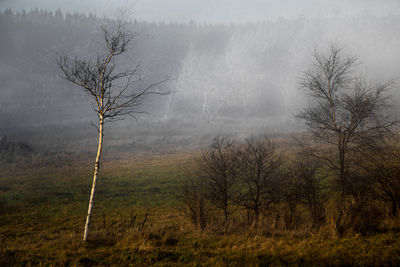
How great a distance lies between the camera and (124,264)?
657cm

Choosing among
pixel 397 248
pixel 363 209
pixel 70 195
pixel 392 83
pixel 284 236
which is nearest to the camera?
pixel 397 248

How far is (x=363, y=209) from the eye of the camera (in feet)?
33.7

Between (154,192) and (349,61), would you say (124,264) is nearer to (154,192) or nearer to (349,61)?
(349,61)

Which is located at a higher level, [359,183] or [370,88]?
[370,88]

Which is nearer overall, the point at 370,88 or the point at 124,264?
the point at 124,264

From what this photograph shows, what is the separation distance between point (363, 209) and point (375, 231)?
1.95m

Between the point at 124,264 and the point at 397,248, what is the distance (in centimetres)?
858

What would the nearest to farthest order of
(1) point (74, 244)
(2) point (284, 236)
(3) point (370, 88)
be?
(1) point (74, 244), (2) point (284, 236), (3) point (370, 88)

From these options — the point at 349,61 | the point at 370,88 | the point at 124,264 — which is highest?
the point at 349,61

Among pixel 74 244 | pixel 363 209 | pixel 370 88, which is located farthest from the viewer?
pixel 370 88

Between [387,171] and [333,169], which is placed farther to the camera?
[333,169]

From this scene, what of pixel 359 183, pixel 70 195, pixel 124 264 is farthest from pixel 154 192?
pixel 124 264

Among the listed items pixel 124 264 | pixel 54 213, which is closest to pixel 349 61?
pixel 124 264

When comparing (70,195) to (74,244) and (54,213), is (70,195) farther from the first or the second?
(74,244)
